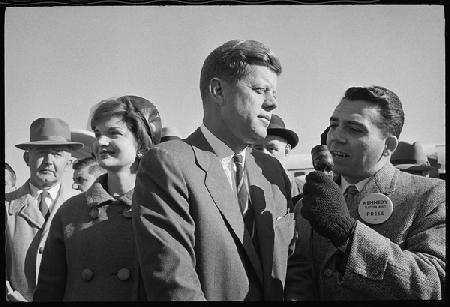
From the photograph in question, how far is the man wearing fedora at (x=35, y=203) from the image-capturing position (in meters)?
3.07

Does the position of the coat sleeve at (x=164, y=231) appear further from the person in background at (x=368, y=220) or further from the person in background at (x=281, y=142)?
the person in background at (x=281, y=142)

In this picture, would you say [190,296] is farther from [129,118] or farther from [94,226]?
[129,118]

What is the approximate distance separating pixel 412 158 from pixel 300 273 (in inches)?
40.8

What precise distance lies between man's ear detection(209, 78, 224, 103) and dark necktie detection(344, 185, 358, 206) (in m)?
0.70

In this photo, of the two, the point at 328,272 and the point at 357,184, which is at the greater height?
the point at 357,184

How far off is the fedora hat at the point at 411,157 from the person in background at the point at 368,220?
10.0 inches

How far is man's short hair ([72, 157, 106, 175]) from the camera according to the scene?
11.3 ft

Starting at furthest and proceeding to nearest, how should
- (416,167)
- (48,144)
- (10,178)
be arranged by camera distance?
(416,167), (10,178), (48,144)

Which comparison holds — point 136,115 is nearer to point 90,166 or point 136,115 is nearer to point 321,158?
point 90,166

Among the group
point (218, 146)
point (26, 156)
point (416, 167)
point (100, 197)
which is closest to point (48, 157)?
point (26, 156)

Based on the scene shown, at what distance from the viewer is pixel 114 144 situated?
9.53 ft

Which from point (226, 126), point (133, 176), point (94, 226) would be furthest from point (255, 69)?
point (94, 226)

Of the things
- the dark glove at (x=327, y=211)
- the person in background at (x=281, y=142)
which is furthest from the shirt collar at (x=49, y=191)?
the dark glove at (x=327, y=211)

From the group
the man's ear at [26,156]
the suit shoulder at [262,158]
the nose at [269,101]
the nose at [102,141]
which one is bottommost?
the man's ear at [26,156]
